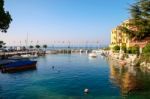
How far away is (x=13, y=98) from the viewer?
97.5 feet

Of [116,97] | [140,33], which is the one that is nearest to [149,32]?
[140,33]

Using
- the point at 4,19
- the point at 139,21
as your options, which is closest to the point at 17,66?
the point at 4,19

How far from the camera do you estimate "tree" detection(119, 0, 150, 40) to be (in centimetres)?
4925

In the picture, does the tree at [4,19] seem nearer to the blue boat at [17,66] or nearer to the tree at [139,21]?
the blue boat at [17,66]

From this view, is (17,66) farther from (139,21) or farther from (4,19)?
(139,21)

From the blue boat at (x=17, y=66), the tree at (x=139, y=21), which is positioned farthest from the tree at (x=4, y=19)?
the tree at (x=139, y=21)

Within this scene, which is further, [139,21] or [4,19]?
[139,21]

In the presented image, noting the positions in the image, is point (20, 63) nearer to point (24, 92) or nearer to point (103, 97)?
point (24, 92)

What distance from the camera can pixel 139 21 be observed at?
168ft

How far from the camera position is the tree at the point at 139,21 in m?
49.2

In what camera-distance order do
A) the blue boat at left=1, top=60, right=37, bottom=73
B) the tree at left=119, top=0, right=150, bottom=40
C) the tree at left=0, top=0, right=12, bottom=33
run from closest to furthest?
the tree at left=0, top=0, right=12, bottom=33 → the tree at left=119, top=0, right=150, bottom=40 → the blue boat at left=1, top=60, right=37, bottom=73

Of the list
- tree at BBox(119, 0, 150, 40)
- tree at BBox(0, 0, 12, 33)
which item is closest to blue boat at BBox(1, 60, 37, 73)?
tree at BBox(0, 0, 12, 33)

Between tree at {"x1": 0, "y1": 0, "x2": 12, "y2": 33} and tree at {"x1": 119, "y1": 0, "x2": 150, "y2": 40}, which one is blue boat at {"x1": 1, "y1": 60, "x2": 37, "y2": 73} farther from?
tree at {"x1": 119, "y1": 0, "x2": 150, "y2": 40}

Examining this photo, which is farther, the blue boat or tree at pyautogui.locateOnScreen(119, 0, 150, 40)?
the blue boat
